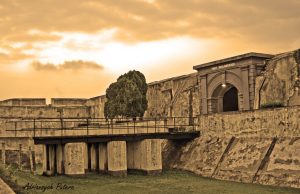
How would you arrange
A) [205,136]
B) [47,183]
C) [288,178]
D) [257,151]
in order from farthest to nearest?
[205,136] → [257,151] → [47,183] → [288,178]

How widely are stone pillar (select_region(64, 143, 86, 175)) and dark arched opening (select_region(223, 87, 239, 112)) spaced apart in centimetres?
1673

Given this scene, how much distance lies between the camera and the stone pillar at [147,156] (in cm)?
2488

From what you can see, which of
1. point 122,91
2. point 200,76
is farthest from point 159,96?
point 200,76

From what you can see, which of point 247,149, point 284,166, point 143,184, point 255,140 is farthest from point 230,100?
point 143,184

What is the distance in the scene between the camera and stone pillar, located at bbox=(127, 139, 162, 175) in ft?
81.6

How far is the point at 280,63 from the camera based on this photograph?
2989 cm

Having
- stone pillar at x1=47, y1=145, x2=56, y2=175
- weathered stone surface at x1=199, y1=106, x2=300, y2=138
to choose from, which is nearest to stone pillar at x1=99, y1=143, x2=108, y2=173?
stone pillar at x1=47, y1=145, x2=56, y2=175

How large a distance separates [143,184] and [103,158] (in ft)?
15.3

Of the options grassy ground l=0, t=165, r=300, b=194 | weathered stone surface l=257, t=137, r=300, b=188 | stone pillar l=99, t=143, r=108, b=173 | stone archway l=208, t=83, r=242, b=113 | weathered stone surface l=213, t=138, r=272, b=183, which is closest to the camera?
grassy ground l=0, t=165, r=300, b=194

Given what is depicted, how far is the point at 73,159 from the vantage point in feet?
76.1

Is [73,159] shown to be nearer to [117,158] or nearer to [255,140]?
[117,158]

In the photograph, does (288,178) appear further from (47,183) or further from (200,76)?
(200,76)

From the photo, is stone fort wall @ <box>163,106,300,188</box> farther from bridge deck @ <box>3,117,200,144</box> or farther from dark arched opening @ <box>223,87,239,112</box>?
dark arched opening @ <box>223,87,239,112</box>

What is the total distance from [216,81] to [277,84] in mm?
5747
